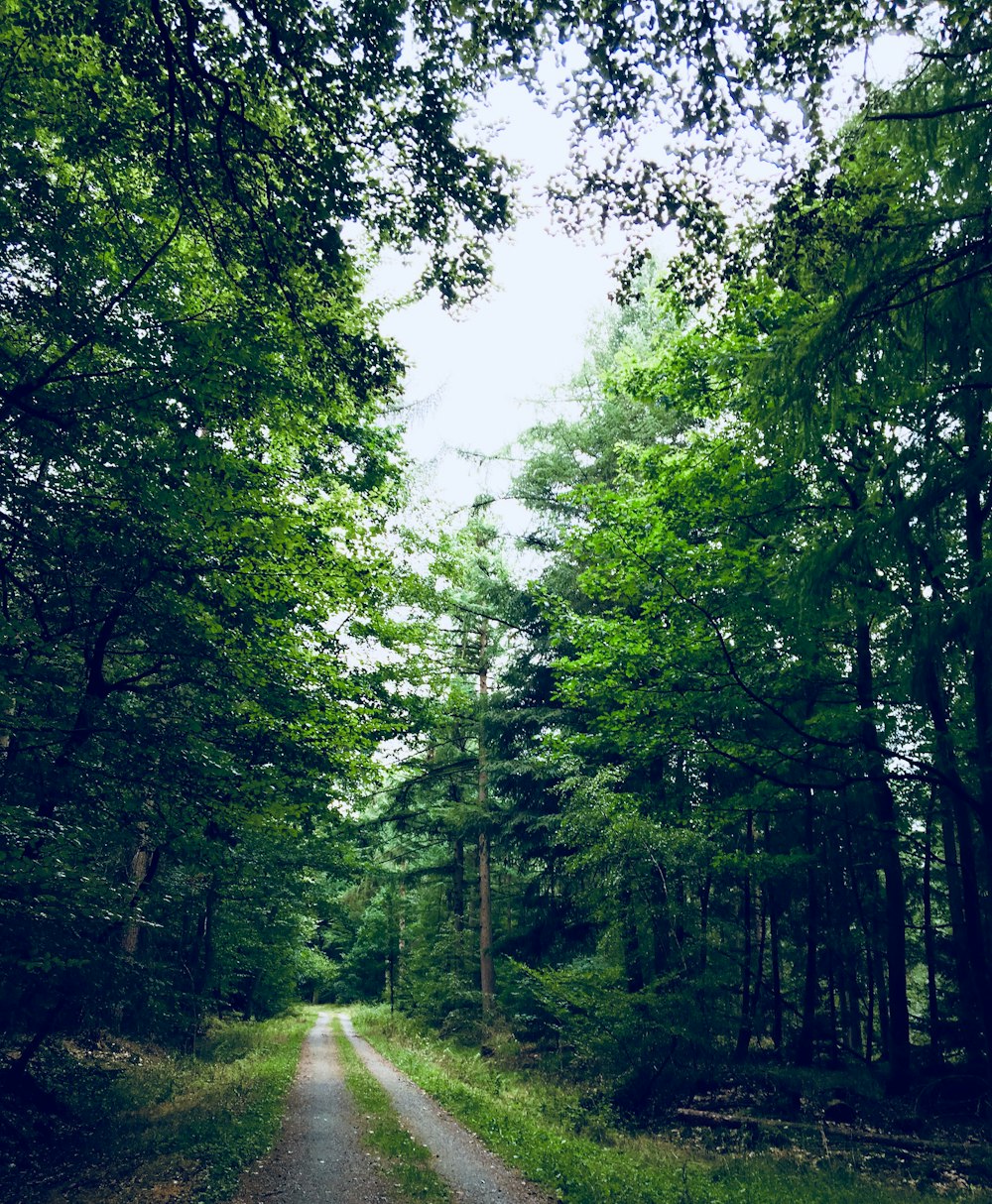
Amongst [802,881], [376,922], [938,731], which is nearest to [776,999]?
[802,881]

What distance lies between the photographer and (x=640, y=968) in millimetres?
12172

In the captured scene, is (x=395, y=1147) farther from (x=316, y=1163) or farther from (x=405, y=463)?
(x=405, y=463)

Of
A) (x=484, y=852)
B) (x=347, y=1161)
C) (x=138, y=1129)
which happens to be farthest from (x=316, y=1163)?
(x=484, y=852)

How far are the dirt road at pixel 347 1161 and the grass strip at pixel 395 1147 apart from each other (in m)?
0.15

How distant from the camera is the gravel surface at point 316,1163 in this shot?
652 cm

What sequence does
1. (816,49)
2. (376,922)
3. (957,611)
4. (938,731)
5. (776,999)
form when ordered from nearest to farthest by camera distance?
(816,49) < (957,611) < (938,731) < (776,999) < (376,922)

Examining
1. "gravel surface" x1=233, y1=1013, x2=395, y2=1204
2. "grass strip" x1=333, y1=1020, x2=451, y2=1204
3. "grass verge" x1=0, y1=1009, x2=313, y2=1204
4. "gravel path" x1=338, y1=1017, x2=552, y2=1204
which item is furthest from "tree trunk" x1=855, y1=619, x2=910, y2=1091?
"grass verge" x1=0, y1=1009, x2=313, y2=1204

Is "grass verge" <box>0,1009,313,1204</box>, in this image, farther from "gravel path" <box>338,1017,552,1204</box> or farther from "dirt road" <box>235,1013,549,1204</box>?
"gravel path" <box>338,1017,552,1204</box>

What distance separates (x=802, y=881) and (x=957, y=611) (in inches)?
485

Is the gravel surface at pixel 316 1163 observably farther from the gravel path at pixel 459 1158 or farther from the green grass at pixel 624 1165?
the green grass at pixel 624 1165

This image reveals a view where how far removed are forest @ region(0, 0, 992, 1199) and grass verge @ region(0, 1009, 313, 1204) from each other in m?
0.79

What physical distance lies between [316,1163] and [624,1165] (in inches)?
146

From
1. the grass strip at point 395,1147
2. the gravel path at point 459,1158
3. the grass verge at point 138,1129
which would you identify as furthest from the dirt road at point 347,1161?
the grass verge at point 138,1129

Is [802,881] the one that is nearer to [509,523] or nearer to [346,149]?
[509,523]
